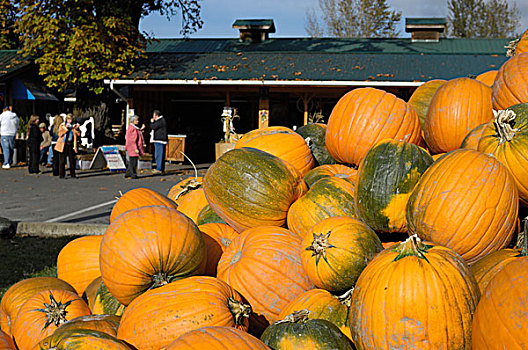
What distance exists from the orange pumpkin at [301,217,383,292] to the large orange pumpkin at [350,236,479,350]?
0.35 meters

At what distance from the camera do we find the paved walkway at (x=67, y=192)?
9.40m

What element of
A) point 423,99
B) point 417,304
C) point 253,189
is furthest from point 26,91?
point 417,304

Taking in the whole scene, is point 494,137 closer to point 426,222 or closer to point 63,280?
point 426,222

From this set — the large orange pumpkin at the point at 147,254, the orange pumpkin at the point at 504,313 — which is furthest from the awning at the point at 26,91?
the orange pumpkin at the point at 504,313

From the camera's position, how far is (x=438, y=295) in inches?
76.5

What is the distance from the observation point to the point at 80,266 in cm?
337

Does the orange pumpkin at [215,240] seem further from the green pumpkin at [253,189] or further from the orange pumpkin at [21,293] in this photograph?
the orange pumpkin at [21,293]

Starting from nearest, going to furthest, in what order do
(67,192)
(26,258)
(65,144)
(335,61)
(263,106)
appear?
(26,258)
(67,192)
(65,144)
(263,106)
(335,61)

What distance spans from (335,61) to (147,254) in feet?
61.8

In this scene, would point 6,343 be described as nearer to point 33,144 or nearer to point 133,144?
point 133,144

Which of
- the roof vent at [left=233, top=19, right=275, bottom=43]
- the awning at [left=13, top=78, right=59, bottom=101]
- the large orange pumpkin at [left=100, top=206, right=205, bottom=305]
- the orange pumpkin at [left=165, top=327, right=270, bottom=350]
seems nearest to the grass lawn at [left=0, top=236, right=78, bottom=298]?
the large orange pumpkin at [left=100, top=206, right=205, bottom=305]

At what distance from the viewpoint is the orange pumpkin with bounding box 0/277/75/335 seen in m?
2.99

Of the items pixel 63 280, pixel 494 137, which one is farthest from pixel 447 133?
pixel 63 280

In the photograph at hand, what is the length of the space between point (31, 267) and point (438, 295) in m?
5.05
